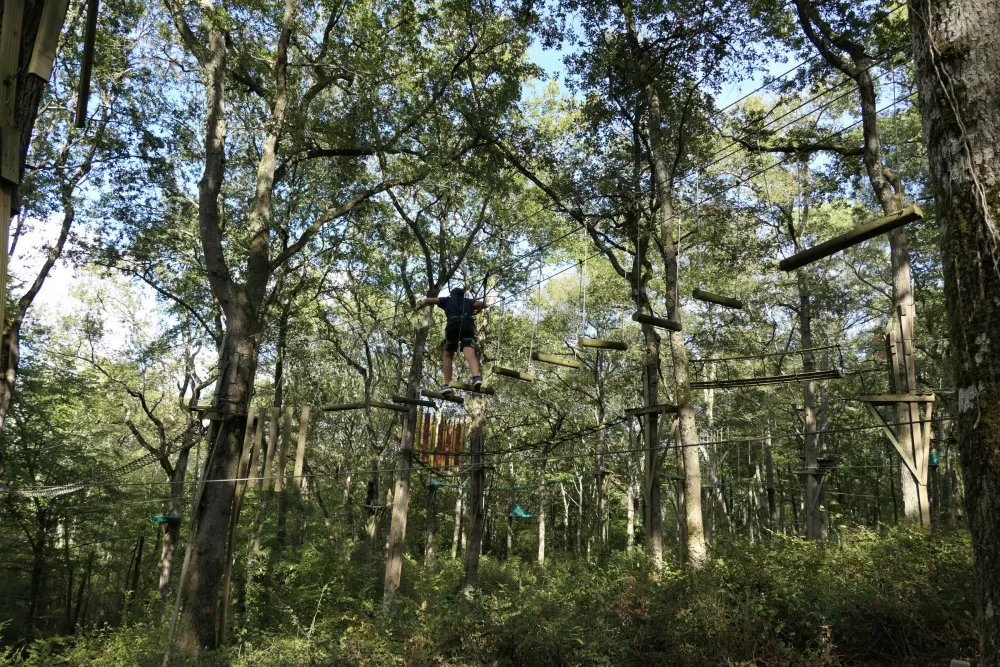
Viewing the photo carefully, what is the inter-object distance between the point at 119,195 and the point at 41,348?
22.4 ft

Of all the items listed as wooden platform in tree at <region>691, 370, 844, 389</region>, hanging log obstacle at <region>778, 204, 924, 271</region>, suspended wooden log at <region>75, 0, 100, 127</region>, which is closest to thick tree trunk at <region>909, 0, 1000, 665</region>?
hanging log obstacle at <region>778, 204, 924, 271</region>

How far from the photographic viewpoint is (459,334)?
840 centimetres

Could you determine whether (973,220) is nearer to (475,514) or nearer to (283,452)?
(283,452)

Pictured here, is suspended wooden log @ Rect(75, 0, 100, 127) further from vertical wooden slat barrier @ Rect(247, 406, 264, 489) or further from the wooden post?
the wooden post

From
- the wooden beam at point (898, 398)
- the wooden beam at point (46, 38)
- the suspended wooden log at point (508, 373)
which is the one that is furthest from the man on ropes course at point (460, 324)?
the wooden beam at point (46, 38)

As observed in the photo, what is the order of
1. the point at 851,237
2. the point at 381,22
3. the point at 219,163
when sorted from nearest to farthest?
1. the point at 851,237
2. the point at 219,163
3. the point at 381,22

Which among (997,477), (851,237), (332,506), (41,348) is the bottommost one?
(332,506)

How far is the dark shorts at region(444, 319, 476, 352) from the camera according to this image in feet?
27.6

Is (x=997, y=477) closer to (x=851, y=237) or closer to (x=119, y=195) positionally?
(x=851, y=237)

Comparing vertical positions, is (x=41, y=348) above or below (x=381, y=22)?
below

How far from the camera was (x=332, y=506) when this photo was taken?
75.4 ft

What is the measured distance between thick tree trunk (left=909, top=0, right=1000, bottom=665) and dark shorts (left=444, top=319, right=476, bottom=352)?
6.19 metres

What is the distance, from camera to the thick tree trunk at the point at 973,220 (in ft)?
7.50

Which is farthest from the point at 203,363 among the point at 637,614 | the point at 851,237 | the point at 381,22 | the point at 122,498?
the point at 851,237
